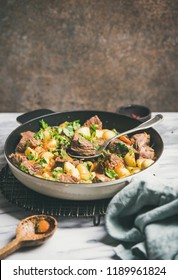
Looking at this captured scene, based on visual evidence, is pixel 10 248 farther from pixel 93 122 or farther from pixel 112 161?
pixel 93 122

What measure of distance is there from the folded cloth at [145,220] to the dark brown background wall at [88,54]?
8.68 feet

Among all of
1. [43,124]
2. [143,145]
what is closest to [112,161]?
[143,145]

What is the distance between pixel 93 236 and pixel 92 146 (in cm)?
51

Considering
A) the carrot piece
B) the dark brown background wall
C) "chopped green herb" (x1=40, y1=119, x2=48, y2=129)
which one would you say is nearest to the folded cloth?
the carrot piece

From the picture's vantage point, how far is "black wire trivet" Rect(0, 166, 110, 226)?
67.7 inches

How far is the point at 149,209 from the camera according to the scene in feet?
5.45

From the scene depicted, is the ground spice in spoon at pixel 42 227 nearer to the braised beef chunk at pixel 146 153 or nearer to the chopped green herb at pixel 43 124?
the braised beef chunk at pixel 146 153

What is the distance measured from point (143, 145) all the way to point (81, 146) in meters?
0.31

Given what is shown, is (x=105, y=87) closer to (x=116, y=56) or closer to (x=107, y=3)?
(x=116, y=56)

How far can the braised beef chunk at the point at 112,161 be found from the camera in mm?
1870

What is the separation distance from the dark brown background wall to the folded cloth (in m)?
2.65

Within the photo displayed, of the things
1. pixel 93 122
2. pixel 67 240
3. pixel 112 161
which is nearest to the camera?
pixel 67 240

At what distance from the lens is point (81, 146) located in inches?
78.4

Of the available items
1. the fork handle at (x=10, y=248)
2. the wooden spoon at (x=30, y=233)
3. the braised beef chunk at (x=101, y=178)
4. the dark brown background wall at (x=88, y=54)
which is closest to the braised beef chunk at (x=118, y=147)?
the braised beef chunk at (x=101, y=178)
